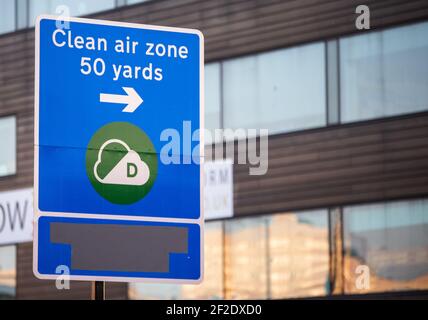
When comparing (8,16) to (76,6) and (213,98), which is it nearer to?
(76,6)

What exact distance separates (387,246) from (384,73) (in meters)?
2.98

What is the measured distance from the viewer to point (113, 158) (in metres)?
5.92

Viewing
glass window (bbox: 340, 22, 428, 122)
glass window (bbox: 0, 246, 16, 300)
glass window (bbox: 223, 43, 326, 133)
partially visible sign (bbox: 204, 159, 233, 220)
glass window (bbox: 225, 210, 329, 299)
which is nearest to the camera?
glass window (bbox: 340, 22, 428, 122)

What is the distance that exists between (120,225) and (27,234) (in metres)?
18.5

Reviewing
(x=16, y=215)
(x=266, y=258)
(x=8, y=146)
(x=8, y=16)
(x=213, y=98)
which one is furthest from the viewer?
(x=8, y=16)

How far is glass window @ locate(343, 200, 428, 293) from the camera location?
19.0m

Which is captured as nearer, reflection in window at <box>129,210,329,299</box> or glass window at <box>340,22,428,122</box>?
glass window at <box>340,22,428,122</box>

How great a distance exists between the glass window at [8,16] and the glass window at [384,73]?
8.38 metres

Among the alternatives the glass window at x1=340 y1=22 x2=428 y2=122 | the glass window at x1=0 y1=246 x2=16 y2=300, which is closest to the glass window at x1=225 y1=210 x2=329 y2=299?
the glass window at x1=340 y1=22 x2=428 y2=122

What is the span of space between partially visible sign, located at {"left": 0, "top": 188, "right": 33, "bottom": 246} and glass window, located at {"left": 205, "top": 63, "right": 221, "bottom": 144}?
461cm

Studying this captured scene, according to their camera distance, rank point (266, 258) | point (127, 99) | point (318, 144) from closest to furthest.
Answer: point (127, 99)
point (318, 144)
point (266, 258)

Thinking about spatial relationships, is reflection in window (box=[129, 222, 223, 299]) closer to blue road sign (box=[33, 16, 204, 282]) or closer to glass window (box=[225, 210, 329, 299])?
glass window (box=[225, 210, 329, 299])

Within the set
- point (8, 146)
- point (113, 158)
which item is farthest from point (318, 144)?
point (113, 158)

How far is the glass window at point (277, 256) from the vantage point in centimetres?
2005
